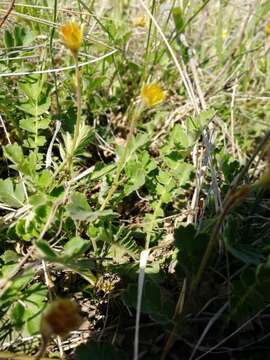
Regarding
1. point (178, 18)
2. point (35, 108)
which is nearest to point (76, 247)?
point (35, 108)

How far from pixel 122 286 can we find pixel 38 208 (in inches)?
11.3

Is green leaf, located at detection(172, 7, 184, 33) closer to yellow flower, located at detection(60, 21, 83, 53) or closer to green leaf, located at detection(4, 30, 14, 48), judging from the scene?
green leaf, located at detection(4, 30, 14, 48)

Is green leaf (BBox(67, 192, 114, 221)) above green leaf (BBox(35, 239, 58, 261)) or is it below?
above

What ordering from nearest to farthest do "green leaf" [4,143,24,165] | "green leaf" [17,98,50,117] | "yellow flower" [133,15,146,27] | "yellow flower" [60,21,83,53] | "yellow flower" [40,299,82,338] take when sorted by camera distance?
"yellow flower" [40,299,82,338] < "yellow flower" [60,21,83,53] < "green leaf" [4,143,24,165] < "green leaf" [17,98,50,117] < "yellow flower" [133,15,146,27]

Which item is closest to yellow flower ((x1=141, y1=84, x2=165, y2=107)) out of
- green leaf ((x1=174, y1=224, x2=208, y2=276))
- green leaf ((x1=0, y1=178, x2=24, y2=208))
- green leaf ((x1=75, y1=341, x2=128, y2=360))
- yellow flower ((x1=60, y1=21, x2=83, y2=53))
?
yellow flower ((x1=60, y1=21, x2=83, y2=53))

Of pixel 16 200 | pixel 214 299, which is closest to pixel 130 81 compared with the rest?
pixel 16 200

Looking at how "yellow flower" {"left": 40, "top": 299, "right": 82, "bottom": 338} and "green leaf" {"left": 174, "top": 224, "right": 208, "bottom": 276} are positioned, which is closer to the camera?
"yellow flower" {"left": 40, "top": 299, "right": 82, "bottom": 338}

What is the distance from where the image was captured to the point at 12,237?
1.13 meters

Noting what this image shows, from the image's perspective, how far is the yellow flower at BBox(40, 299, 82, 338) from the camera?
729 mm

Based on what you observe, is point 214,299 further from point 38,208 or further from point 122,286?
point 38,208

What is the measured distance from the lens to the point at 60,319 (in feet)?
2.39

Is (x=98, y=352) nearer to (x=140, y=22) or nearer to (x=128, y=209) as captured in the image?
(x=128, y=209)

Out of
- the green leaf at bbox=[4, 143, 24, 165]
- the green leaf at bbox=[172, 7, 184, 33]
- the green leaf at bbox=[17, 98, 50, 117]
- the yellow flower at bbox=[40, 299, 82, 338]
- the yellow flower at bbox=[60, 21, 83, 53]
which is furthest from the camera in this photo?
the green leaf at bbox=[172, 7, 184, 33]

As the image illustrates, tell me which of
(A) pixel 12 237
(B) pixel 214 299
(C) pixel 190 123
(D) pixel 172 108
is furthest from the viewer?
(D) pixel 172 108
